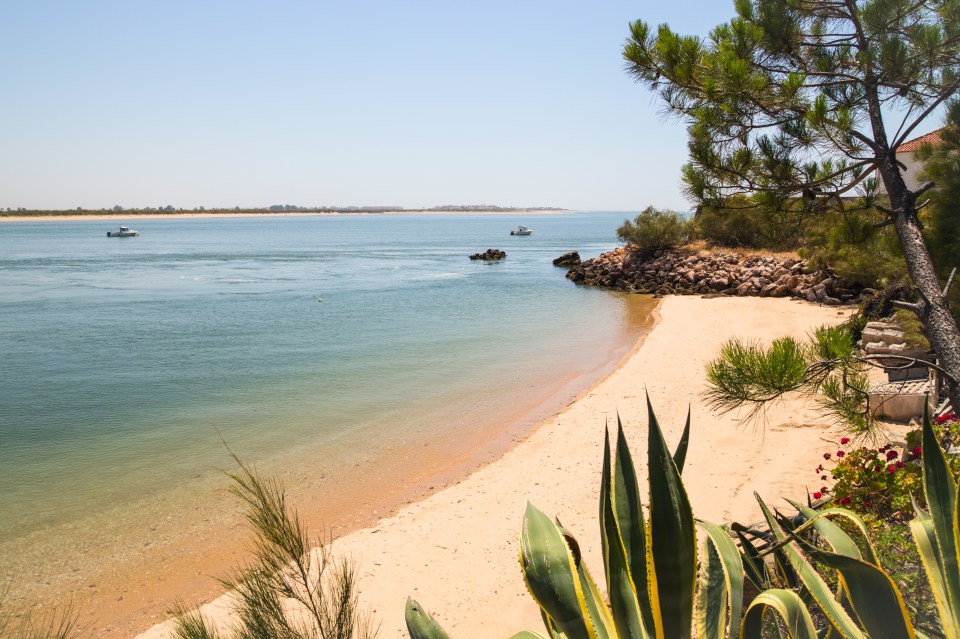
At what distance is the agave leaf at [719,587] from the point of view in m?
2.10

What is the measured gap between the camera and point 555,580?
197 centimetres

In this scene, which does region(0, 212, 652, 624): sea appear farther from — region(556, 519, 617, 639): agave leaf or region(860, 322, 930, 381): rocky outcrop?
region(556, 519, 617, 639): agave leaf

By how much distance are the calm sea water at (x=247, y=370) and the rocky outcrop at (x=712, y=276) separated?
2.86 metres

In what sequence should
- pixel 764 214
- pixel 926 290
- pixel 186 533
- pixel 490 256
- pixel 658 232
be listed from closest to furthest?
pixel 926 290, pixel 764 214, pixel 186 533, pixel 658 232, pixel 490 256

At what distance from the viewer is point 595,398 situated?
42.8 feet

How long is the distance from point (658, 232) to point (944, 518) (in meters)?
38.3

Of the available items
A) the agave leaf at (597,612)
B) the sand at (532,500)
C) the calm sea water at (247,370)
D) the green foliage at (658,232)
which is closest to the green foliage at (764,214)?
the sand at (532,500)

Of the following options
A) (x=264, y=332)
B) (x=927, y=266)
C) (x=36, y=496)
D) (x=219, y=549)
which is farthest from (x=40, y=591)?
(x=264, y=332)

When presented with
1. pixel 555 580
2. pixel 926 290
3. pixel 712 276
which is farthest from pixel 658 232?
pixel 555 580

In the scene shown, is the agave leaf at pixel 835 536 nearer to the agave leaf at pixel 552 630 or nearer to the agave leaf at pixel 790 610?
the agave leaf at pixel 790 610

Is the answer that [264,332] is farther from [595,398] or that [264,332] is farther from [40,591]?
[40,591]

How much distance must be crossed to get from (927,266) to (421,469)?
7.49m

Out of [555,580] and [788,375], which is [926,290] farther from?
[555,580]

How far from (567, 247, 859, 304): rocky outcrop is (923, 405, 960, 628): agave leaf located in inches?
884
